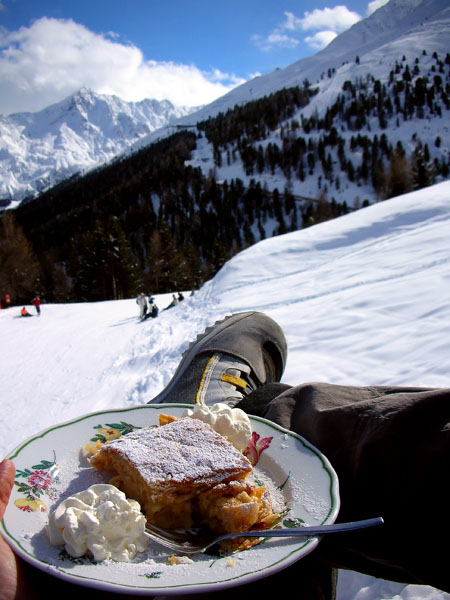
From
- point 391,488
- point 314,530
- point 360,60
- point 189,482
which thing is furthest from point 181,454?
point 360,60

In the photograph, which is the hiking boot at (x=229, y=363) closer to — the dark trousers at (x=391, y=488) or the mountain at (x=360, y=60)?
the dark trousers at (x=391, y=488)

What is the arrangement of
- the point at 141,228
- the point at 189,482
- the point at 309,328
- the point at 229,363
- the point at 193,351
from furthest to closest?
Result: 1. the point at 141,228
2. the point at 309,328
3. the point at 193,351
4. the point at 229,363
5. the point at 189,482

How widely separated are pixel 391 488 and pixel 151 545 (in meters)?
0.74

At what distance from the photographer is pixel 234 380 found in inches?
91.7

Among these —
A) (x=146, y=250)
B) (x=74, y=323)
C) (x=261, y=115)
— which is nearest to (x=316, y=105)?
(x=261, y=115)

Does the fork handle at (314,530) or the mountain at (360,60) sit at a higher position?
the mountain at (360,60)

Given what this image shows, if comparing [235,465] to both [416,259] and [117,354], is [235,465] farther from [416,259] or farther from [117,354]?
[117,354]

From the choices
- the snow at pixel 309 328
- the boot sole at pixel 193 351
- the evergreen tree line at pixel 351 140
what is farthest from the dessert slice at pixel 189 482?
the evergreen tree line at pixel 351 140

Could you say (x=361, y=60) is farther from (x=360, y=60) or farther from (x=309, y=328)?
(x=309, y=328)

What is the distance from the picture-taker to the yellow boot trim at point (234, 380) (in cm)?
231

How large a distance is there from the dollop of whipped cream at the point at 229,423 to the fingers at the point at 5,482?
1.75 feet

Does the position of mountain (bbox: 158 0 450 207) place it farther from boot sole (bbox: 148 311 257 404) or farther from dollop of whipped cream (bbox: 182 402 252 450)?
dollop of whipped cream (bbox: 182 402 252 450)

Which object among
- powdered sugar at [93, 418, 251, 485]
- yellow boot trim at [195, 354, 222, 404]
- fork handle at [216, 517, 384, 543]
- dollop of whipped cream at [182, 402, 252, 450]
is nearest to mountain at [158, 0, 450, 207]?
yellow boot trim at [195, 354, 222, 404]

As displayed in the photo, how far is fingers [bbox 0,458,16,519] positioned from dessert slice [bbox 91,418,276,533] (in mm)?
225
